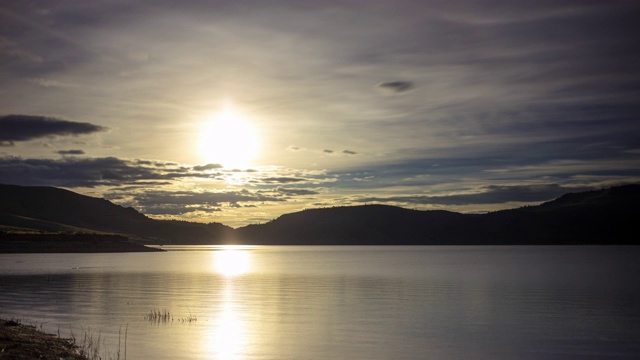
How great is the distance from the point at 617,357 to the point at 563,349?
3265 mm

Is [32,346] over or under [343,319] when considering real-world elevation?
over

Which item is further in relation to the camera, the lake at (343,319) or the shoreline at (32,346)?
the lake at (343,319)

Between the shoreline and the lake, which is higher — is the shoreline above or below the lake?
above

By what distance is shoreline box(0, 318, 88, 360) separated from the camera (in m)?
29.5

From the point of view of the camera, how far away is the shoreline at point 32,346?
29.5 m

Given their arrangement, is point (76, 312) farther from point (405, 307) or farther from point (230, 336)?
point (405, 307)

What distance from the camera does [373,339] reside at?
4119 centimetres

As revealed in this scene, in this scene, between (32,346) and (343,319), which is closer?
(32,346)

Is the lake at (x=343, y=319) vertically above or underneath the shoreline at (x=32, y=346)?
underneath

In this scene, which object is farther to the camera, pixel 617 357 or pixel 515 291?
pixel 515 291

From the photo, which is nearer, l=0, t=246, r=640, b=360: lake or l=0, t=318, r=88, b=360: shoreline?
l=0, t=318, r=88, b=360: shoreline

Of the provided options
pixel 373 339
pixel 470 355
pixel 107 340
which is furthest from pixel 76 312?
pixel 470 355

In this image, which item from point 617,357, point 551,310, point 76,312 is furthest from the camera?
point 551,310

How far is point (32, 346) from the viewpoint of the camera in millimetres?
31750
